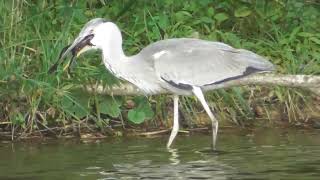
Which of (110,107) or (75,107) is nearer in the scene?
(75,107)

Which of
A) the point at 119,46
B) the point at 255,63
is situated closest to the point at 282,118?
the point at 255,63

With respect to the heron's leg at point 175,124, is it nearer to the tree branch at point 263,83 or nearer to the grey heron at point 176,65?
the grey heron at point 176,65

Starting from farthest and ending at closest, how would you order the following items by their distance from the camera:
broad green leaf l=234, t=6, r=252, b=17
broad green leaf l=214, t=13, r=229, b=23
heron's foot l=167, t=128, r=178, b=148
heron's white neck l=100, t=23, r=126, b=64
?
broad green leaf l=234, t=6, r=252, b=17 < broad green leaf l=214, t=13, r=229, b=23 < heron's foot l=167, t=128, r=178, b=148 < heron's white neck l=100, t=23, r=126, b=64

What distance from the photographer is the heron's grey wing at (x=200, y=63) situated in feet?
30.7

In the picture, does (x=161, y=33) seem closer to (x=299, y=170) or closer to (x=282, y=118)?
(x=282, y=118)

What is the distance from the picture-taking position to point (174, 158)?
880 cm

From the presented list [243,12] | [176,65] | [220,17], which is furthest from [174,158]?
[243,12]

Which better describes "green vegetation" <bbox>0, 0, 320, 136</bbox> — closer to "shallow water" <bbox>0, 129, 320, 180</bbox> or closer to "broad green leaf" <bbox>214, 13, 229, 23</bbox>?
"broad green leaf" <bbox>214, 13, 229, 23</bbox>

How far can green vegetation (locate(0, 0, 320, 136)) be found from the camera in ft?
33.3

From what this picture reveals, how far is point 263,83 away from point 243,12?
7.35ft

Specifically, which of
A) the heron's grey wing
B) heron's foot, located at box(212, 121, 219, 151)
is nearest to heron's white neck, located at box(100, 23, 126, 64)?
the heron's grey wing

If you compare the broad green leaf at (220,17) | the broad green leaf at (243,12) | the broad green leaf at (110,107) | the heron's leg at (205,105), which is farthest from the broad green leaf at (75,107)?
the broad green leaf at (243,12)

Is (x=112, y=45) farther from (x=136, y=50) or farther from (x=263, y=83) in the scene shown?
(x=136, y=50)

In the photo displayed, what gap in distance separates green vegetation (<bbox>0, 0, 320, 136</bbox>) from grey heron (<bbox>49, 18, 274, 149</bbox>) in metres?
0.78
